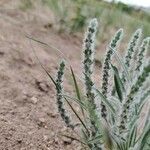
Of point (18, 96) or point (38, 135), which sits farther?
point (18, 96)

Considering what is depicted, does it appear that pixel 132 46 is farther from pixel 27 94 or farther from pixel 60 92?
pixel 27 94

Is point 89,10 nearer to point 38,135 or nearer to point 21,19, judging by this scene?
point 21,19

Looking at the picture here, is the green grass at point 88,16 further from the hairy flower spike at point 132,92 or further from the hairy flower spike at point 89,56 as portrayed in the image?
the hairy flower spike at point 132,92

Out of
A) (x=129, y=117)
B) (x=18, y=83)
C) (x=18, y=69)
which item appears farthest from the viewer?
(x=18, y=69)

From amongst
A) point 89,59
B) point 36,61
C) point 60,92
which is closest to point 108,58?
point 89,59

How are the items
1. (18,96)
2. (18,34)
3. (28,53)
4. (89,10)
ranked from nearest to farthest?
(18,96) < (28,53) < (18,34) < (89,10)

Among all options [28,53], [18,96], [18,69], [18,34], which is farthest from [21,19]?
[18,96]

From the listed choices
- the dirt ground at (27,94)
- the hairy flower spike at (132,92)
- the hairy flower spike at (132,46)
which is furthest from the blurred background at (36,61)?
the hairy flower spike at (132,92)
